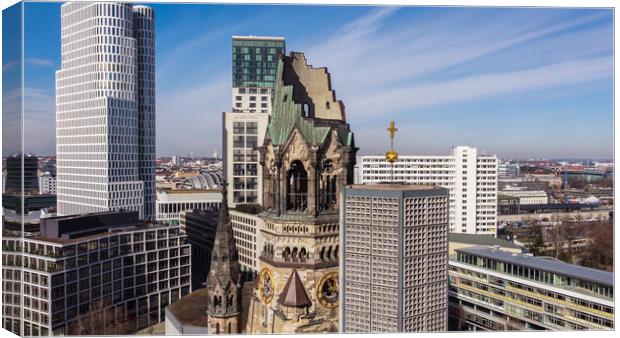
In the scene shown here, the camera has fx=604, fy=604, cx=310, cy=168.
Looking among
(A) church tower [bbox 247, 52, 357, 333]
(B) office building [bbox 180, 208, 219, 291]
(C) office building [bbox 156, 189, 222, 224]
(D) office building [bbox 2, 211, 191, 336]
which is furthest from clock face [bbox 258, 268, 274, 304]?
(C) office building [bbox 156, 189, 222, 224]

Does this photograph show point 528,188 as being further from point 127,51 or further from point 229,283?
point 229,283

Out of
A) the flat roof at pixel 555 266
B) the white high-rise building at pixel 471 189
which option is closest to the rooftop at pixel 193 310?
the flat roof at pixel 555 266

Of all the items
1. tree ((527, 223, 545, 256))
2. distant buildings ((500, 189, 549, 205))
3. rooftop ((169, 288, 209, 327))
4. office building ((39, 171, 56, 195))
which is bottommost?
tree ((527, 223, 545, 256))

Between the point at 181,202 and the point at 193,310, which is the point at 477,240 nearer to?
the point at 193,310

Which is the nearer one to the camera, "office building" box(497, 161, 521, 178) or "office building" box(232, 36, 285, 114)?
"office building" box(232, 36, 285, 114)

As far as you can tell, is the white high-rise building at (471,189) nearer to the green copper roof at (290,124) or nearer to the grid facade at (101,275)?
the grid facade at (101,275)

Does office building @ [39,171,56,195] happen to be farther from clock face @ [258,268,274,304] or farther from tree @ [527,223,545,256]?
tree @ [527,223,545,256]
